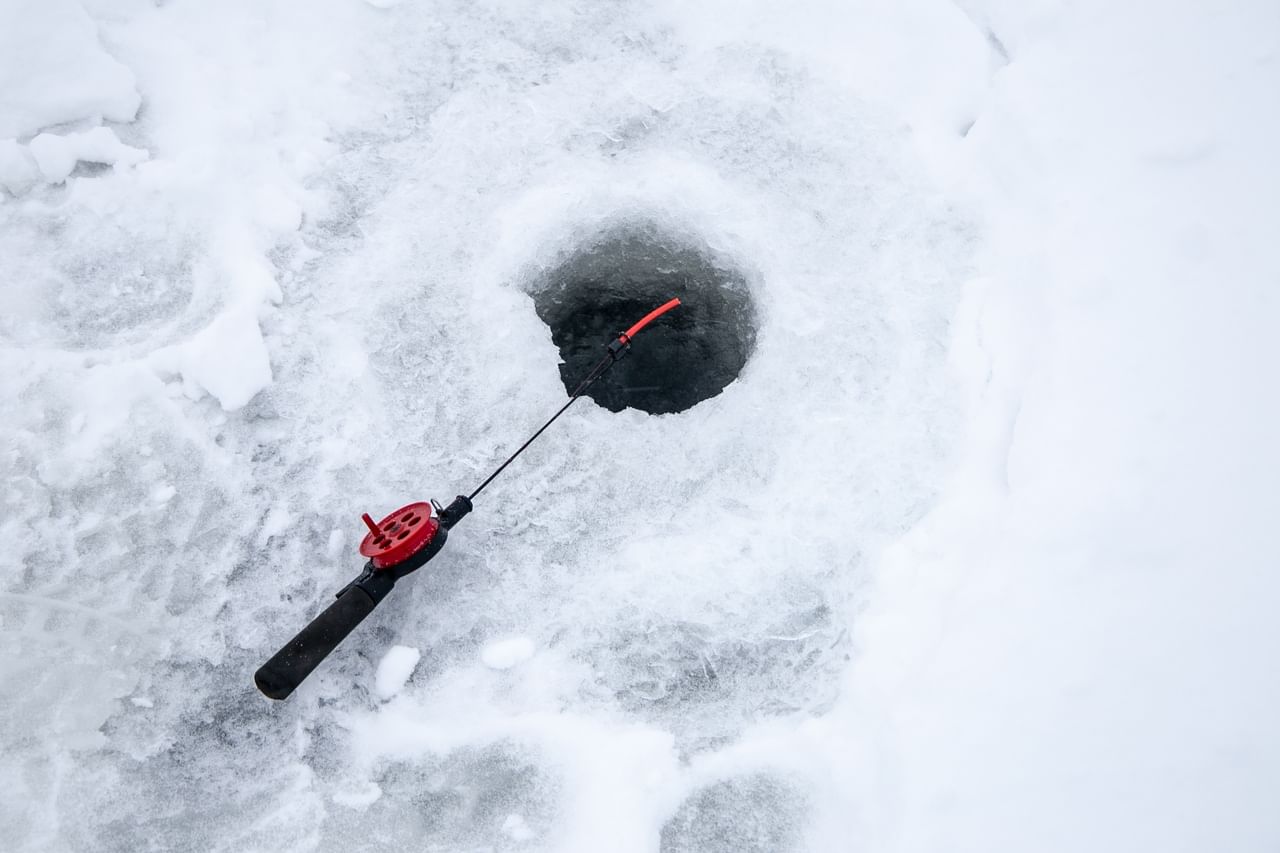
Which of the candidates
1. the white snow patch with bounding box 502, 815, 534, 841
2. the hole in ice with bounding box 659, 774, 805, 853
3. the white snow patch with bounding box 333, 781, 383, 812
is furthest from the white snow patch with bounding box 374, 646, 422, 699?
the hole in ice with bounding box 659, 774, 805, 853

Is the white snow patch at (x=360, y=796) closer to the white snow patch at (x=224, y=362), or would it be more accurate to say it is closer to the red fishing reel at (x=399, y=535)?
the red fishing reel at (x=399, y=535)

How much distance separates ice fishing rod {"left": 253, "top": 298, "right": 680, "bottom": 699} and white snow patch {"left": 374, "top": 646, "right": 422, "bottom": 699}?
17 cm

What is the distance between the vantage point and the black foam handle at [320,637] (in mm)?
2299

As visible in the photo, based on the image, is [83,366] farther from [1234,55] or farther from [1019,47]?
[1234,55]

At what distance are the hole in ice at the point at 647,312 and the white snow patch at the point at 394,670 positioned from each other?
1.45m

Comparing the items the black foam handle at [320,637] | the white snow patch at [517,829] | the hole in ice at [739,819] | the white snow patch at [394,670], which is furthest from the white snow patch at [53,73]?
the hole in ice at [739,819]

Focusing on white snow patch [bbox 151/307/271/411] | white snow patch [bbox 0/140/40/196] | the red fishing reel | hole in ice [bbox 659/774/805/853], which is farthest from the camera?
white snow patch [bbox 0/140/40/196]

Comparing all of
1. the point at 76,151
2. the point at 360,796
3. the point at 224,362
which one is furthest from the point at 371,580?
the point at 76,151

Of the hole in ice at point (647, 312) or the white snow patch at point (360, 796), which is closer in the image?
the white snow patch at point (360, 796)

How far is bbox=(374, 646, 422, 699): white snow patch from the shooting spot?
8.28ft

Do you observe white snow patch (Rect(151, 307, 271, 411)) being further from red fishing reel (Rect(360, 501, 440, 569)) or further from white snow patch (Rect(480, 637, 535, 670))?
white snow patch (Rect(480, 637, 535, 670))

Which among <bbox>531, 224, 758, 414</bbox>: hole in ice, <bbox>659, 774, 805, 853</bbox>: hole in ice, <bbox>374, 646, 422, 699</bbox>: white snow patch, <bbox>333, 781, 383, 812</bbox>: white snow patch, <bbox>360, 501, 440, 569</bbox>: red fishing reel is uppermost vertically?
<bbox>531, 224, 758, 414</bbox>: hole in ice

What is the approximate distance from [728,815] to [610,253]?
232 centimetres

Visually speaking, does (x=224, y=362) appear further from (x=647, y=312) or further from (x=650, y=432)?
(x=647, y=312)
